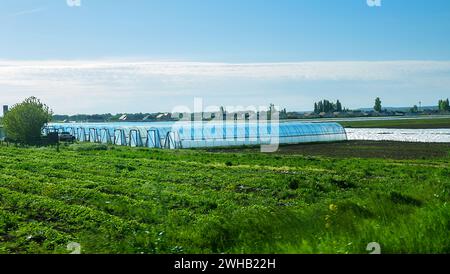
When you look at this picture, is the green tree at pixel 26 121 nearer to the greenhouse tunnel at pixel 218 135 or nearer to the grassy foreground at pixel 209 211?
the greenhouse tunnel at pixel 218 135

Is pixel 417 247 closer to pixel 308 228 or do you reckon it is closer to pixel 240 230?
pixel 308 228

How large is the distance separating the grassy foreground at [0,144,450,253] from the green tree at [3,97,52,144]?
19.9 m

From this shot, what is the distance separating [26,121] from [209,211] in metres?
32.0

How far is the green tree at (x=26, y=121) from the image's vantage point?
40.1m

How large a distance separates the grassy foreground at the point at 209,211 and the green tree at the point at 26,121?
19.9 meters

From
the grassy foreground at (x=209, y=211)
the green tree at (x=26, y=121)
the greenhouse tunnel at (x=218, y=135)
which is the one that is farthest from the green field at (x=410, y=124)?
the grassy foreground at (x=209, y=211)

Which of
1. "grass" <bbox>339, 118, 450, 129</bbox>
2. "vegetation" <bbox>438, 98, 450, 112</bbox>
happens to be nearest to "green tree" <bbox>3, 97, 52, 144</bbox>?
"grass" <bbox>339, 118, 450, 129</bbox>

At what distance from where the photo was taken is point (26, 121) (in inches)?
1581

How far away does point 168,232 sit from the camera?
872 centimetres

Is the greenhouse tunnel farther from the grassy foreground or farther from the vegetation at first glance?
the vegetation

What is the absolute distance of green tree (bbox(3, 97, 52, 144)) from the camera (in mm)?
40125

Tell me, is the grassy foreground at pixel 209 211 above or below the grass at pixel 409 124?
below
